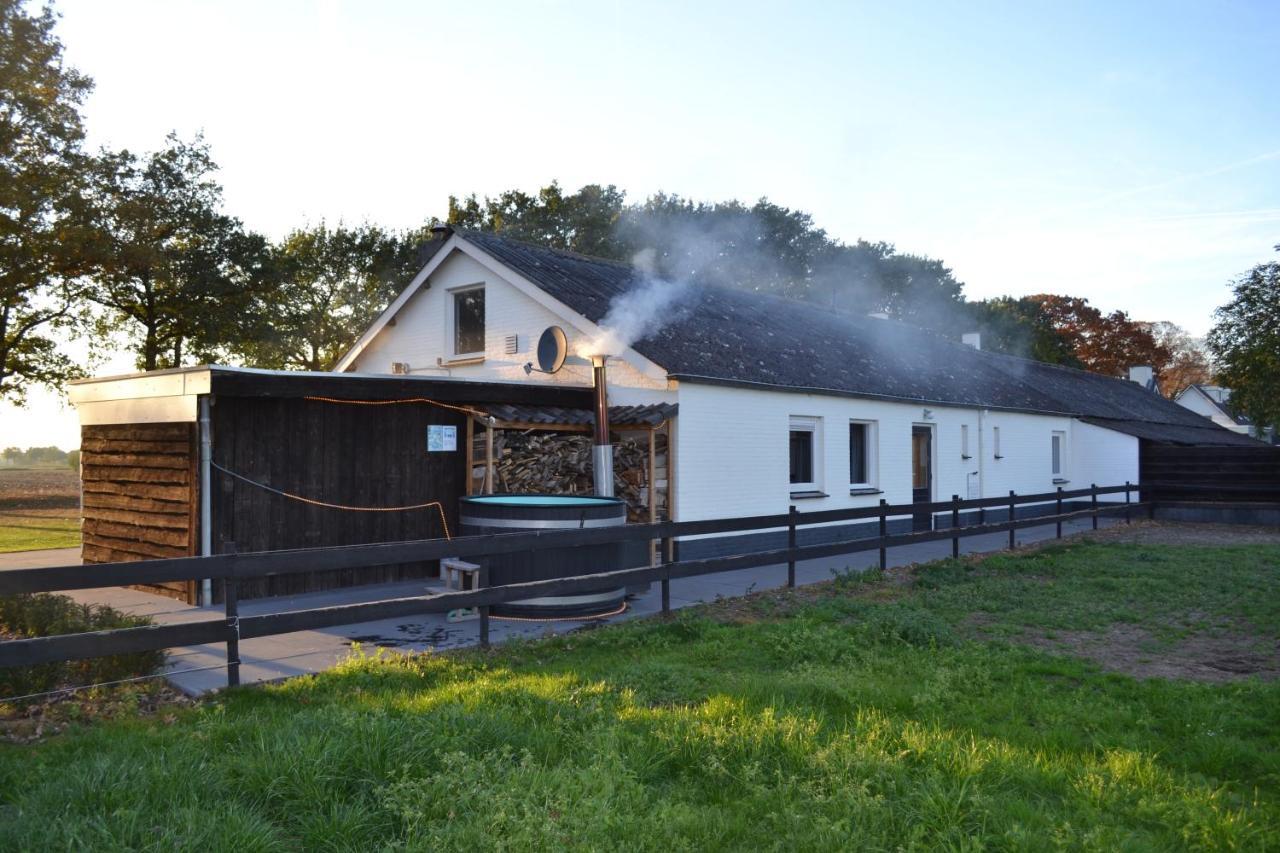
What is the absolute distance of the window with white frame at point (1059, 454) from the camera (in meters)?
24.8

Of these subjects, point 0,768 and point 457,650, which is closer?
point 0,768

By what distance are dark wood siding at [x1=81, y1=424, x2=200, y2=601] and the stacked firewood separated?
402 centimetres

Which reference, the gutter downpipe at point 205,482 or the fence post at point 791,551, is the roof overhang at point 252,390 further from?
the fence post at point 791,551

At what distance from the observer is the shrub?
5934 millimetres

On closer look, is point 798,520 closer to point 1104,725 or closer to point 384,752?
point 1104,725

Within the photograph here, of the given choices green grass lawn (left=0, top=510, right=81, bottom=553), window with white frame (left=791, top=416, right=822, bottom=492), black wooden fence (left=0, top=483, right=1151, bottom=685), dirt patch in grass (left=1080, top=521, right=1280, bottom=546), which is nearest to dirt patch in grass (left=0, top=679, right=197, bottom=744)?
black wooden fence (left=0, top=483, right=1151, bottom=685)

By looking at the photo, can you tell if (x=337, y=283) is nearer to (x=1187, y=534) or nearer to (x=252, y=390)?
(x=252, y=390)

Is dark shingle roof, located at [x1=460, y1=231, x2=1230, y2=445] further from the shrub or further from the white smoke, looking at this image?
the shrub

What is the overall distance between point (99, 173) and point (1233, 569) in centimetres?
2753

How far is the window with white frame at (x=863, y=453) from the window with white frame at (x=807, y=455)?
4.77 ft

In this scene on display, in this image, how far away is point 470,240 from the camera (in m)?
16.0

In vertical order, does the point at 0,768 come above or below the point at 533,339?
below

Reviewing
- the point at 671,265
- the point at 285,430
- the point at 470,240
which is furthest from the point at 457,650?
the point at 671,265

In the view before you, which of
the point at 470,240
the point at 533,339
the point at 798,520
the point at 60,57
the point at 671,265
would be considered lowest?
the point at 798,520
